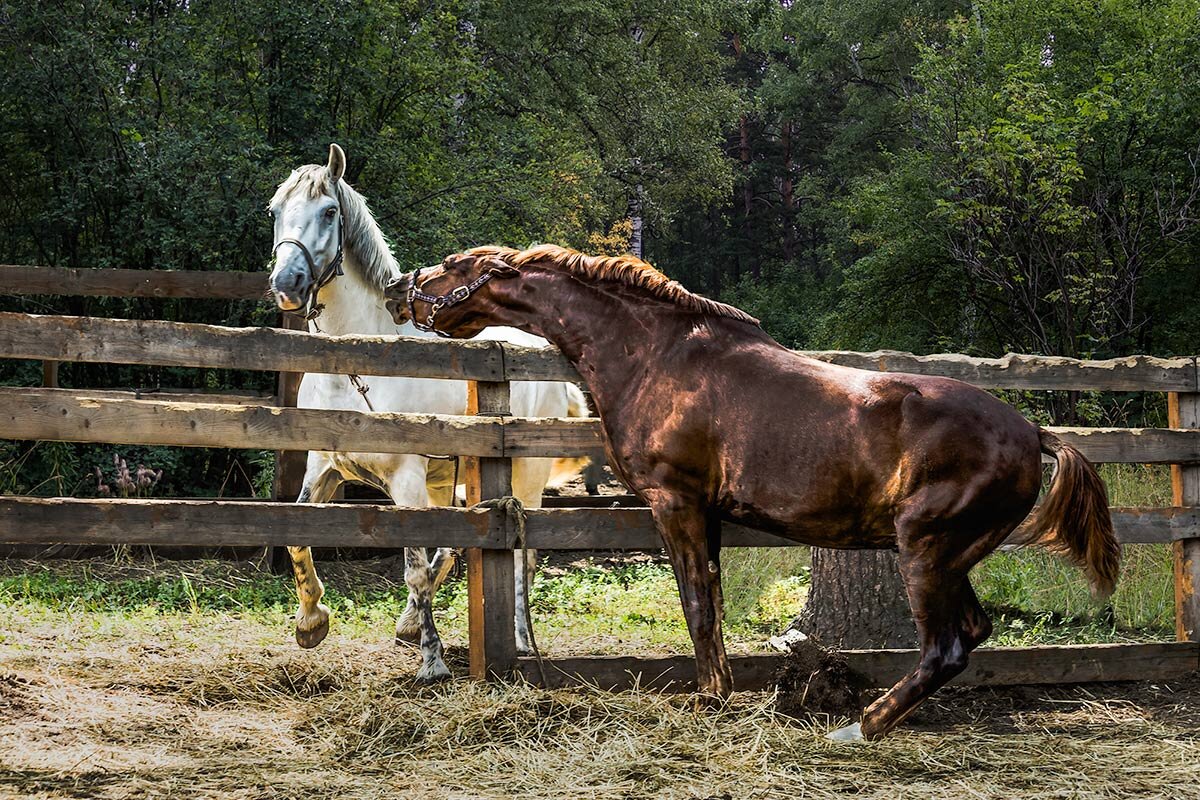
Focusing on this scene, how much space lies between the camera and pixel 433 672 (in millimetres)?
4852

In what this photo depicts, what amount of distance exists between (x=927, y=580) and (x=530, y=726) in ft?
5.10

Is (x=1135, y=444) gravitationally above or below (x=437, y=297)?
below

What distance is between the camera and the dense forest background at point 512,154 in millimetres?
10414

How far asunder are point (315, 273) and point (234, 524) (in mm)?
1503

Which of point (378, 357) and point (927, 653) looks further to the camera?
point (378, 357)

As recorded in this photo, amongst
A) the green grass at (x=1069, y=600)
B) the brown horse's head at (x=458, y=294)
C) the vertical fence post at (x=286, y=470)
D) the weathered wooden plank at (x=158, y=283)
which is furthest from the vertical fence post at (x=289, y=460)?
the green grass at (x=1069, y=600)

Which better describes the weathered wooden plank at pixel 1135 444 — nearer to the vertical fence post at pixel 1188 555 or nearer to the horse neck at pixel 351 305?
the vertical fence post at pixel 1188 555

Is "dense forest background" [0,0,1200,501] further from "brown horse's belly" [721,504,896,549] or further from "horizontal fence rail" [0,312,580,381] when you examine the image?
"brown horse's belly" [721,504,896,549]

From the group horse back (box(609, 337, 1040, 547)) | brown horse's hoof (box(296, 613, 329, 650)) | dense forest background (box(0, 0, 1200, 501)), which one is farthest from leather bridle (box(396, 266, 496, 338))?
dense forest background (box(0, 0, 1200, 501))

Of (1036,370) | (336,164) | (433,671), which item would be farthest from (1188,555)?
(336,164)

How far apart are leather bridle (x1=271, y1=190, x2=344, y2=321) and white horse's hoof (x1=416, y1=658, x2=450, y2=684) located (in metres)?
1.78

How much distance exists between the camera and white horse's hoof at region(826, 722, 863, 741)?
4.05 metres

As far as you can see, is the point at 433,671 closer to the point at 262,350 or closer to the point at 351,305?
the point at 262,350

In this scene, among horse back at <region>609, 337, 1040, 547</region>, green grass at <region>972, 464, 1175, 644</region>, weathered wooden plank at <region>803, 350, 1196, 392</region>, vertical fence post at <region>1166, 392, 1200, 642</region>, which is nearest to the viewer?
horse back at <region>609, 337, 1040, 547</region>
